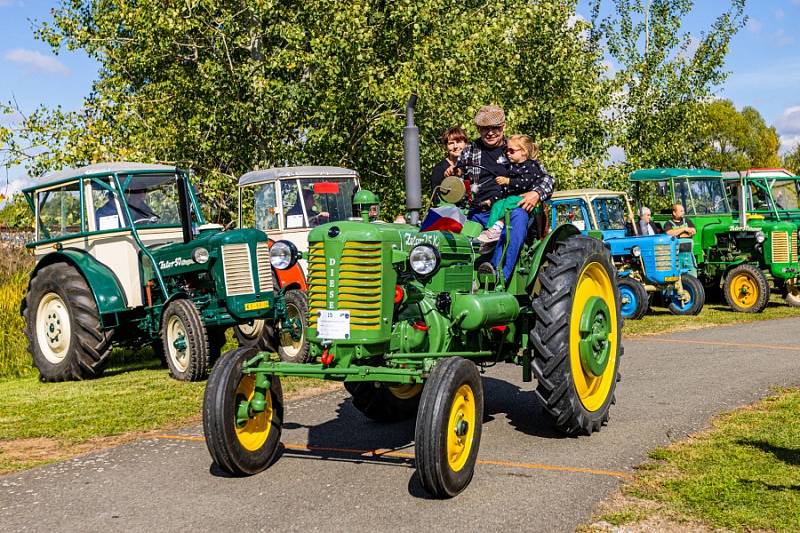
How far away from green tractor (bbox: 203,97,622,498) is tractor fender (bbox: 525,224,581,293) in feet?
0.05

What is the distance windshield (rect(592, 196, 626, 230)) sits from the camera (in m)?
16.8

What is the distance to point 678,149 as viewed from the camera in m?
26.3

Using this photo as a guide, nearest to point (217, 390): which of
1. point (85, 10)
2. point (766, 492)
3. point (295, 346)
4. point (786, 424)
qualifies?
point (766, 492)

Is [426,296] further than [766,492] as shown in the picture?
Yes

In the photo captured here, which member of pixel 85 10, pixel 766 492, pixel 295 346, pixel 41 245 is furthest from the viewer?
pixel 85 10

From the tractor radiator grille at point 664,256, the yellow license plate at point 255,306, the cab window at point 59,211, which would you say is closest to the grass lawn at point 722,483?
the yellow license plate at point 255,306

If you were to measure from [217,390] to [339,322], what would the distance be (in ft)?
2.53

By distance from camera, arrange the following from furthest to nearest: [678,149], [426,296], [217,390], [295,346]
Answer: [678,149] → [295,346] → [426,296] → [217,390]

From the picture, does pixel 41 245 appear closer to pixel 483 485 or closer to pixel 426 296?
pixel 426 296

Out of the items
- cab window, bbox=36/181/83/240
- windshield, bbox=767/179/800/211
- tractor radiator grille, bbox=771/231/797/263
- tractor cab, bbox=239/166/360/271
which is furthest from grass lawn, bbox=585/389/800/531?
windshield, bbox=767/179/800/211

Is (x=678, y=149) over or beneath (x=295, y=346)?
over

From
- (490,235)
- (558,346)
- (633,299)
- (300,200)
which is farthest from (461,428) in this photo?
(633,299)

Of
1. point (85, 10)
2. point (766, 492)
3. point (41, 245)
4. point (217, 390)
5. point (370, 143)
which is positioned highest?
point (85, 10)

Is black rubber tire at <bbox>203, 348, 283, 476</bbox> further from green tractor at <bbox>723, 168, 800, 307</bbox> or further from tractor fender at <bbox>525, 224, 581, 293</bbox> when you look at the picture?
green tractor at <bbox>723, 168, 800, 307</bbox>
